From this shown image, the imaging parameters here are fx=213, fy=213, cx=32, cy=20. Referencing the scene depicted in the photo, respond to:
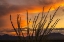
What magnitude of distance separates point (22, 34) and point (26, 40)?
0.51ft

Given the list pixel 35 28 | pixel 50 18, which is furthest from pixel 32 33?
pixel 50 18

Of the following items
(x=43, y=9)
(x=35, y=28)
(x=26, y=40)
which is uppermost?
(x=43, y=9)

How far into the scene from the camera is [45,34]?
441 centimetres

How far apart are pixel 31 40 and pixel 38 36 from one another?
0.17 meters

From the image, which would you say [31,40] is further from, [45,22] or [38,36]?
[45,22]

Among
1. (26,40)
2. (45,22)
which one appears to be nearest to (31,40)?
(26,40)

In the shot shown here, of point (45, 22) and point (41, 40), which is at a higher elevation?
point (45, 22)

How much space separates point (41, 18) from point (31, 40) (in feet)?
1.62

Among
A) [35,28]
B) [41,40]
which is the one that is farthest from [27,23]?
[41,40]

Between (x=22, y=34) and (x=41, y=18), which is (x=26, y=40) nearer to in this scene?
(x=22, y=34)

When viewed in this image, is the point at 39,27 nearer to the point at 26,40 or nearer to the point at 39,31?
the point at 39,31

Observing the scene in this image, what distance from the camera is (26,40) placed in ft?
14.5

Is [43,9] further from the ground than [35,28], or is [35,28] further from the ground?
[43,9]

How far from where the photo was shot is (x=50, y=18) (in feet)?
14.3
